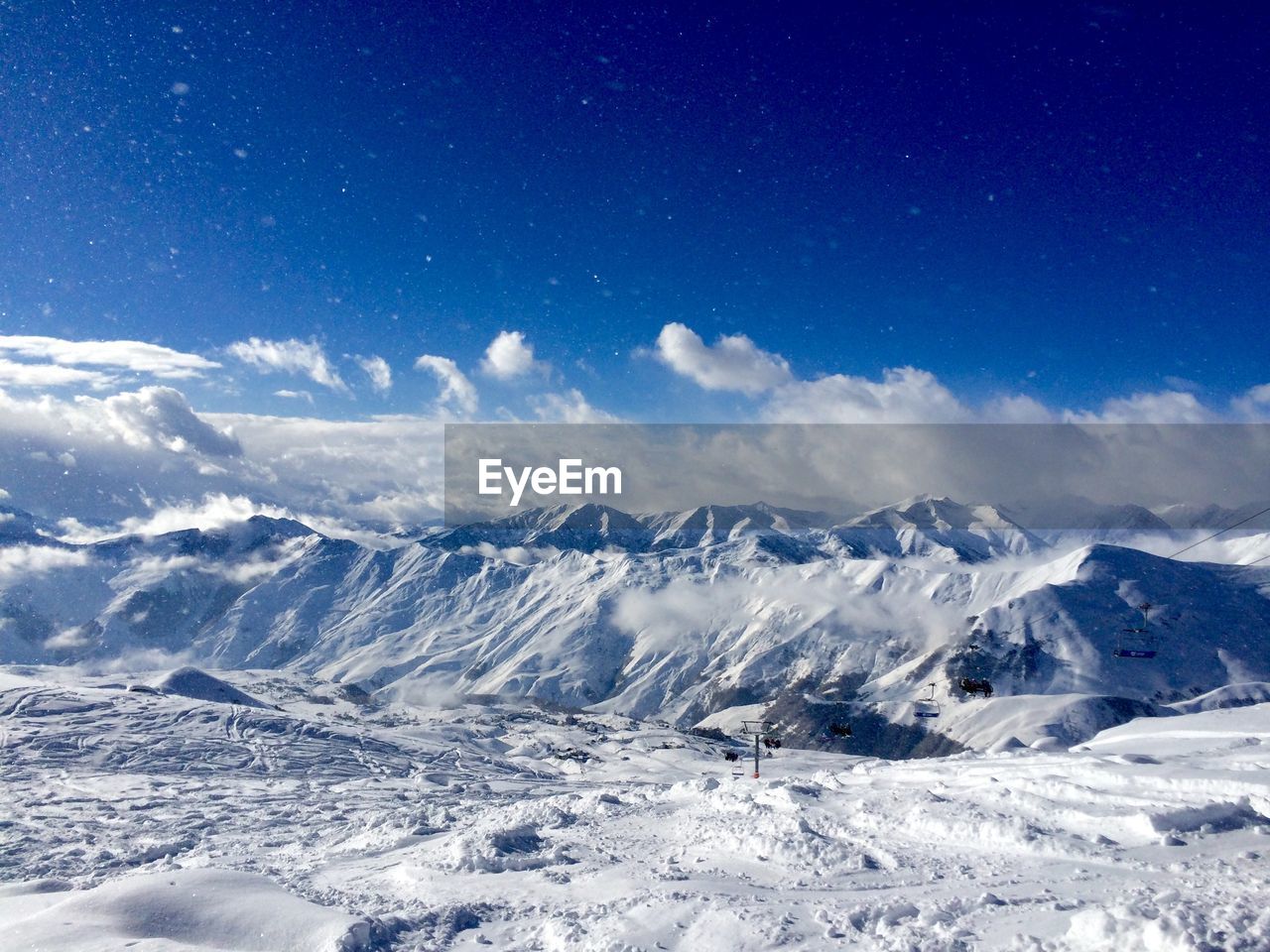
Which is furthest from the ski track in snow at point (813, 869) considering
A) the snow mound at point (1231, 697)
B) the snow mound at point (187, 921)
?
the snow mound at point (1231, 697)

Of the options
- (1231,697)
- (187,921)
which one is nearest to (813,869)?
(187,921)

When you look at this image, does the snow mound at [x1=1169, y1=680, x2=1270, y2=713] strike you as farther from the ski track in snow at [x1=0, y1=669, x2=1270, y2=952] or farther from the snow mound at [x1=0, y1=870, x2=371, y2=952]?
the snow mound at [x1=0, y1=870, x2=371, y2=952]

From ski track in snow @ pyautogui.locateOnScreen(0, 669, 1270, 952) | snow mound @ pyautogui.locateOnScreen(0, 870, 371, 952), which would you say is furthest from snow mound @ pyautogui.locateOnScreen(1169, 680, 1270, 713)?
snow mound @ pyautogui.locateOnScreen(0, 870, 371, 952)

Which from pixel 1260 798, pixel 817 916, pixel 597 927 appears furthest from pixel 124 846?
pixel 1260 798

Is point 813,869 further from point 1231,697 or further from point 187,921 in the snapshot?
point 1231,697

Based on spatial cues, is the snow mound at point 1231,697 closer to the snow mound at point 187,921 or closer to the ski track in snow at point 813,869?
the ski track in snow at point 813,869

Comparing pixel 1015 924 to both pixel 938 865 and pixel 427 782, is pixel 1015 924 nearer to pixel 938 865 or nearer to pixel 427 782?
pixel 938 865

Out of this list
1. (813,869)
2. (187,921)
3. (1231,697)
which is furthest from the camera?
(1231,697)

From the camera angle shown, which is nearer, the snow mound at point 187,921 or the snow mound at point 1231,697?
the snow mound at point 187,921

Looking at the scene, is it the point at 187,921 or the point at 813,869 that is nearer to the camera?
the point at 187,921
